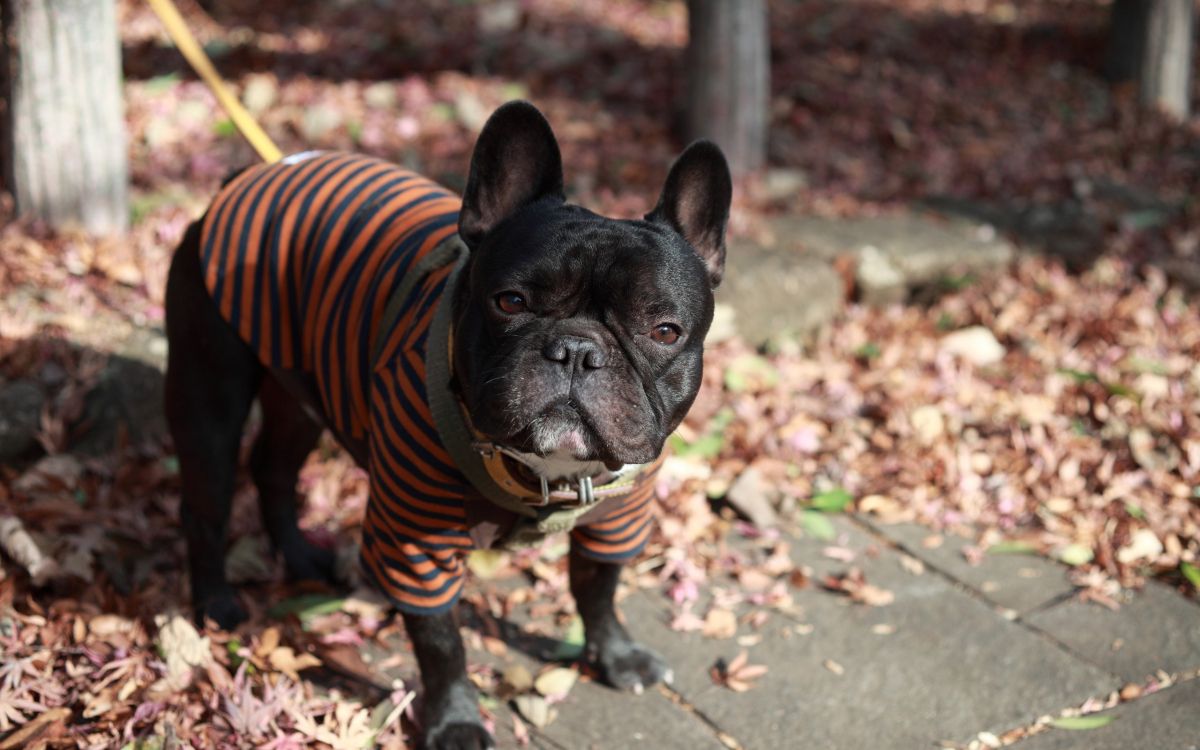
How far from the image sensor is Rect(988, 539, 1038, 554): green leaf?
418 cm

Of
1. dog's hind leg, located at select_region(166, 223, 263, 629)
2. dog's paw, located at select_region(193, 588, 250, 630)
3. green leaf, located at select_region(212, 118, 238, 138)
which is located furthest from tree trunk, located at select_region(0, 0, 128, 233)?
dog's paw, located at select_region(193, 588, 250, 630)

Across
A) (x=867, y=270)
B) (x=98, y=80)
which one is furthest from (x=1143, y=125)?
(x=98, y=80)

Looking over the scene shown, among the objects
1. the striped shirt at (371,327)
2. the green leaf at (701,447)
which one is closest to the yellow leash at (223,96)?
the striped shirt at (371,327)

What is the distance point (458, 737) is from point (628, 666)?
1.89 feet

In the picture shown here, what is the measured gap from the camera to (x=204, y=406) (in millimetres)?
3387

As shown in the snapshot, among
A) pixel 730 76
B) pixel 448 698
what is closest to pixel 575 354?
pixel 448 698

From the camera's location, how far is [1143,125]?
841cm

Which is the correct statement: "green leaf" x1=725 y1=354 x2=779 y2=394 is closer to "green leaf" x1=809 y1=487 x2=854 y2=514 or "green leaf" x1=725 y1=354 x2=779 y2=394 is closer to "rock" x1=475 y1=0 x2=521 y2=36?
"green leaf" x1=809 y1=487 x2=854 y2=514

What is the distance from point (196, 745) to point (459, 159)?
441 cm

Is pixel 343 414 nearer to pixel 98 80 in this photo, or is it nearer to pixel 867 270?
pixel 98 80

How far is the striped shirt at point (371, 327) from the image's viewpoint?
2.77m

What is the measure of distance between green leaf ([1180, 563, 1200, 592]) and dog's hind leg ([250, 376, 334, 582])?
9.10 ft

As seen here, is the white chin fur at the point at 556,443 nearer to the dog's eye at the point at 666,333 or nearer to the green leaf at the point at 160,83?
the dog's eye at the point at 666,333

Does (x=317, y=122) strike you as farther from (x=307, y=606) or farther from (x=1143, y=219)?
(x=1143, y=219)
